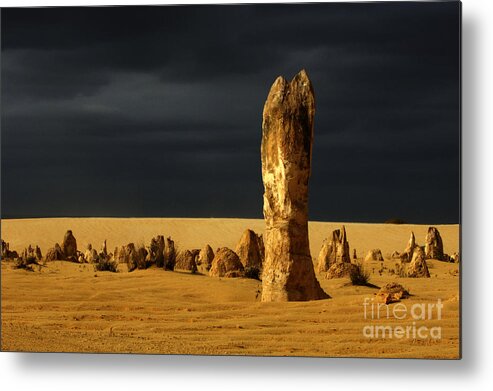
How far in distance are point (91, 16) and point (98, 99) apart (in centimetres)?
146

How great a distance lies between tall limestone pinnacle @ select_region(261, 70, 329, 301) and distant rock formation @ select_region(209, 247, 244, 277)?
10.4ft

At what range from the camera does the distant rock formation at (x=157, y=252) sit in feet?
53.2

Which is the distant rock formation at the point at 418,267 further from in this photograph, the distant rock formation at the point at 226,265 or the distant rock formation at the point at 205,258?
the distant rock formation at the point at 205,258

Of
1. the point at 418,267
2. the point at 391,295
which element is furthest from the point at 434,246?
the point at 391,295

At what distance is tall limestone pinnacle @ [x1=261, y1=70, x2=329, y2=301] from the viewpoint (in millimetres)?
11711

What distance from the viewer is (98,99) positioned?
1221cm

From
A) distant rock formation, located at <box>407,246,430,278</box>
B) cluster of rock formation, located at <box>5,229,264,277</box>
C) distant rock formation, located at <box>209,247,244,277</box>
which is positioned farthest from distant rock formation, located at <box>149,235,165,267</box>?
distant rock formation, located at <box>407,246,430,278</box>

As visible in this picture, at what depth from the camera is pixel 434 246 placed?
1919 centimetres

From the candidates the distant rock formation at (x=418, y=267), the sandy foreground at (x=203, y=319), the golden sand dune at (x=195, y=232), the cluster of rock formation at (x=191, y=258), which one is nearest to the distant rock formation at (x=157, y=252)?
the cluster of rock formation at (x=191, y=258)

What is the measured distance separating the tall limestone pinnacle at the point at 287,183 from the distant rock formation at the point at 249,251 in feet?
14.7

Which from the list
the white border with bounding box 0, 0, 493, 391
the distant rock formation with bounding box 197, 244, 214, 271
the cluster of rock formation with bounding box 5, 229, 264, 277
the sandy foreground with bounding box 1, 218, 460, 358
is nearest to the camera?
the white border with bounding box 0, 0, 493, 391

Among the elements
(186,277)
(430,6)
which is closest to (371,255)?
(186,277)

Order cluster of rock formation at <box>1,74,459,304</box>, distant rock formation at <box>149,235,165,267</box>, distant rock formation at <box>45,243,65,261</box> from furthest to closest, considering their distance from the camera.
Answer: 1. distant rock formation at <box>45,243,65,261</box>
2. distant rock formation at <box>149,235,165,267</box>
3. cluster of rock formation at <box>1,74,459,304</box>

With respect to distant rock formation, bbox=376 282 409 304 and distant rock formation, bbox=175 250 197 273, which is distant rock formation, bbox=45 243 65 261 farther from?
distant rock formation, bbox=376 282 409 304
